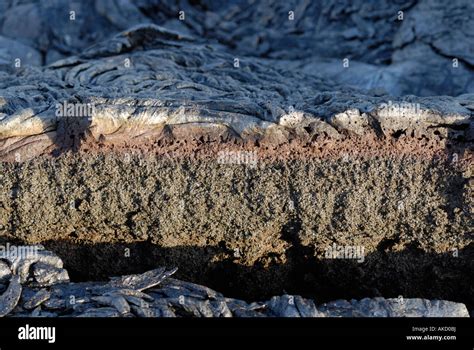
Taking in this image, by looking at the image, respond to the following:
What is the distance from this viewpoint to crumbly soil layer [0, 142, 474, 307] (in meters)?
4.14

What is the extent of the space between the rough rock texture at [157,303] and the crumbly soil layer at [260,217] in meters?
0.33

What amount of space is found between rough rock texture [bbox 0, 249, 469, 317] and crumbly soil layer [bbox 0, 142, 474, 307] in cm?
33

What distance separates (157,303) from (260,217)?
0.67 metres

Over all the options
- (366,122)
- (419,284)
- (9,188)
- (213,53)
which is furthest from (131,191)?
(213,53)

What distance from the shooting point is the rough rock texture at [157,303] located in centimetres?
381

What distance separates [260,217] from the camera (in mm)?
4227

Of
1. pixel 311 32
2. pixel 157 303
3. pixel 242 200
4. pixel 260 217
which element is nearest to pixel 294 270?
pixel 260 217

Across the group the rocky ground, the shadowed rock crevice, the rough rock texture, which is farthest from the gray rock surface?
the rough rock texture

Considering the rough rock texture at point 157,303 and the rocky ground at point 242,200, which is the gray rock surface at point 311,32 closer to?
the rocky ground at point 242,200

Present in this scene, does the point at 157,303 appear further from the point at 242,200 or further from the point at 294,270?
the point at 294,270

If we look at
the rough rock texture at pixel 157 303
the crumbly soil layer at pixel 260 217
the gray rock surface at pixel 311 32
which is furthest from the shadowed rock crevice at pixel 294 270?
the gray rock surface at pixel 311 32

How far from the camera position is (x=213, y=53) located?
6355 millimetres

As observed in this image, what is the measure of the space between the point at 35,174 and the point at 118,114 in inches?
19.1

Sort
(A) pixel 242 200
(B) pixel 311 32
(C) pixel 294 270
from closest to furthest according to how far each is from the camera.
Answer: (A) pixel 242 200 → (C) pixel 294 270 → (B) pixel 311 32
